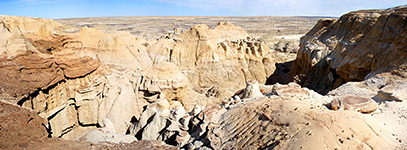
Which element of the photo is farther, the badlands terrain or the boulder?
the boulder

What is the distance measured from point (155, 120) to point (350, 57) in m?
11.8

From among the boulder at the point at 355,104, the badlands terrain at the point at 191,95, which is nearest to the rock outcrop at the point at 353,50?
the badlands terrain at the point at 191,95

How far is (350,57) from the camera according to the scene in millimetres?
13164

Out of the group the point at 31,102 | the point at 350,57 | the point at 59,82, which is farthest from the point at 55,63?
the point at 350,57

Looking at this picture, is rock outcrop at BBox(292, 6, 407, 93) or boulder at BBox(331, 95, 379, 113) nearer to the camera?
boulder at BBox(331, 95, 379, 113)

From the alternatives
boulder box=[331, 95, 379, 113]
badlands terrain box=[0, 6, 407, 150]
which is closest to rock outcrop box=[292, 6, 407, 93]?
badlands terrain box=[0, 6, 407, 150]

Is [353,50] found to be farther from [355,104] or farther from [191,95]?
[191,95]

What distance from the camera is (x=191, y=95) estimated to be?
45.6 ft

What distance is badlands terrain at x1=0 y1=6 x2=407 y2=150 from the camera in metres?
6.00

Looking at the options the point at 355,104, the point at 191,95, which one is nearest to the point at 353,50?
the point at 355,104

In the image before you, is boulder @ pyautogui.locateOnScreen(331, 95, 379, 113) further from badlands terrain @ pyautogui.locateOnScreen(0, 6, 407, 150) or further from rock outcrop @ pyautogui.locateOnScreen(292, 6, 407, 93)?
rock outcrop @ pyautogui.locateOnScreen(292, 6, 407, 93)

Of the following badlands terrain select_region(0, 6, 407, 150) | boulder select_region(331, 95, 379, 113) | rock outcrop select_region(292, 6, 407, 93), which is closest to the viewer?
badlands terrain select_region(0, 6, 407, 150)

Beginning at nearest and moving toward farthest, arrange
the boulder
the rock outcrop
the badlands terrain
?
the badlands terrain
the boulder
the rock outcrop

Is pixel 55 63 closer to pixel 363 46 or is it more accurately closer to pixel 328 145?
pixel 328 145
